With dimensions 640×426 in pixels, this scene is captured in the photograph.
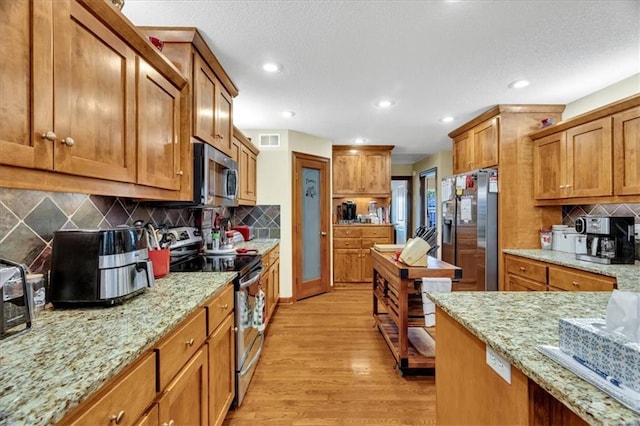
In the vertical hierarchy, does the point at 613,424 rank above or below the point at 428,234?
below

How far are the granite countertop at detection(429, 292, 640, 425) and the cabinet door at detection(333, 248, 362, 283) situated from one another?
12.5 ft

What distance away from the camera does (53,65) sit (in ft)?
3.04

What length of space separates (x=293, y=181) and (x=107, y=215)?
2.69 metres

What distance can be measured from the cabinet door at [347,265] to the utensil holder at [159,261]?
3.65m

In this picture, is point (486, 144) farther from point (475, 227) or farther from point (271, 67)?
point (271, 67)

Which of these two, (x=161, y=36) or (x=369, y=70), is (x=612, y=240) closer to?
(x=369, y=70)

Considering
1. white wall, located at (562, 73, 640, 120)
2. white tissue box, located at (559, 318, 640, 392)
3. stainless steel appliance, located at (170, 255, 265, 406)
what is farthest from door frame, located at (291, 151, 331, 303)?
white tissue box, located at (559, 318, 640, 392)

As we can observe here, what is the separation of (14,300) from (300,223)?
11.3 feet

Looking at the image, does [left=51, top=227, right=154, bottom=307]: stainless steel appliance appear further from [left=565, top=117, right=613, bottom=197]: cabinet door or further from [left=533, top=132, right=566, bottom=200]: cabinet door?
[left=533, top=132, right=566, bottom=200]: cabinet door

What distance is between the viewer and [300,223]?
14.1 ft

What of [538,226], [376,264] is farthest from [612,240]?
[376,264]

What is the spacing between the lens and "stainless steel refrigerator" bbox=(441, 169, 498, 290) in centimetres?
316

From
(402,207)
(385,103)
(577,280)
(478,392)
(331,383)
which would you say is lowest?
(331,383)


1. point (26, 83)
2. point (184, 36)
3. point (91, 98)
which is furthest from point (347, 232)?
point (26, 83)
